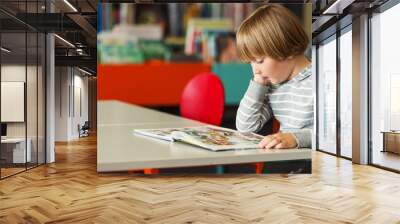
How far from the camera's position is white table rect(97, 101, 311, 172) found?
4.14 meters

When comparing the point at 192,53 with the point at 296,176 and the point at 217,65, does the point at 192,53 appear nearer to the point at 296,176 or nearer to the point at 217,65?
the point at 217,65

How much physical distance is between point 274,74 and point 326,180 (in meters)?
1.59

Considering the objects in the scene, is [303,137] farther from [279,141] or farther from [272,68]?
[272,68]

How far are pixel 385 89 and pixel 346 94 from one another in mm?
1568

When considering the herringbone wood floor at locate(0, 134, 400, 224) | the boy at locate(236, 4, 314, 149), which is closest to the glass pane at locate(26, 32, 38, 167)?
the herringbone wood floor at locate(0, 134, 400, 224)

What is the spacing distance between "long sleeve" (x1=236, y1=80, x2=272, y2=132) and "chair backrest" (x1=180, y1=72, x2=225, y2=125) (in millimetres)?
265

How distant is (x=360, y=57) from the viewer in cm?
735

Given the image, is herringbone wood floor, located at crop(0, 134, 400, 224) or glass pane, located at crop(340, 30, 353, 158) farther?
glass pane, located at crop(340, 30, 353, 158)

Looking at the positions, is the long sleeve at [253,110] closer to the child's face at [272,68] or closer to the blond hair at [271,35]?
the child's face at [272,68]

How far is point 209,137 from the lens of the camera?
14.8 ft

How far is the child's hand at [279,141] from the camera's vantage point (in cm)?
481

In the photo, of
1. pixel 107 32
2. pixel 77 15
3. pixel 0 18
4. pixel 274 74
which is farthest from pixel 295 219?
pixel 77 15

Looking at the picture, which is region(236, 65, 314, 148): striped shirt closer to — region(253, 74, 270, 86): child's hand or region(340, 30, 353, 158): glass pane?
region(253, 74, 270, 86): child's hand

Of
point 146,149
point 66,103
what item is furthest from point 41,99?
point 66,103
